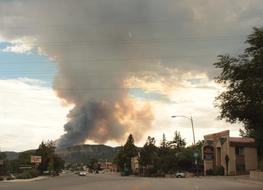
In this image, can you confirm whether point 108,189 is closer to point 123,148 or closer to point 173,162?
point 173,162

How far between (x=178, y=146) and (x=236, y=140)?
2067 inches

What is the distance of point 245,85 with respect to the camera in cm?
3391

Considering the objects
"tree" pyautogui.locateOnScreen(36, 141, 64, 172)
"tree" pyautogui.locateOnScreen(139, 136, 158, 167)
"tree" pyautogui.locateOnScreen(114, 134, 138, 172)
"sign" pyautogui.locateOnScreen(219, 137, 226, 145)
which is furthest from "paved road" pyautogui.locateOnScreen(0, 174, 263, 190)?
"tree" pyautogui.locateOnScreen(114, 134, 138, 172)

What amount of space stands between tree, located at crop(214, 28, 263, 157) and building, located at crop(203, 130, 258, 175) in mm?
65973

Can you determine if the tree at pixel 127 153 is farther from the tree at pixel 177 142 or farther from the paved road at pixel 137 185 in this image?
the paved road at pixel 137 185

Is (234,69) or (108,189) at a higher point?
(234,69)

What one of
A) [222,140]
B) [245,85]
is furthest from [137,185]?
[222,140]

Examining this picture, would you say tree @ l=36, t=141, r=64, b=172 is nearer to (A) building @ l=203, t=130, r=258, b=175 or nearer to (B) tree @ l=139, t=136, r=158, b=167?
(B) tree @ l=139, t=136, r=158, b=167

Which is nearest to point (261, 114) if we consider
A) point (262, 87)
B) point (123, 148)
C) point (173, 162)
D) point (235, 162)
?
point (262, 87)

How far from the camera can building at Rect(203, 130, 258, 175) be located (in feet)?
343

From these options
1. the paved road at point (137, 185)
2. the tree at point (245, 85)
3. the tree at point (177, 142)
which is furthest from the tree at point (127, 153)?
the tree at point (245, 85)

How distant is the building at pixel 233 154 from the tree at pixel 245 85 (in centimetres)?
6597

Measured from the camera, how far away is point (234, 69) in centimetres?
3597

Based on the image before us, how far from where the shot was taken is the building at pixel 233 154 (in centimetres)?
10469
